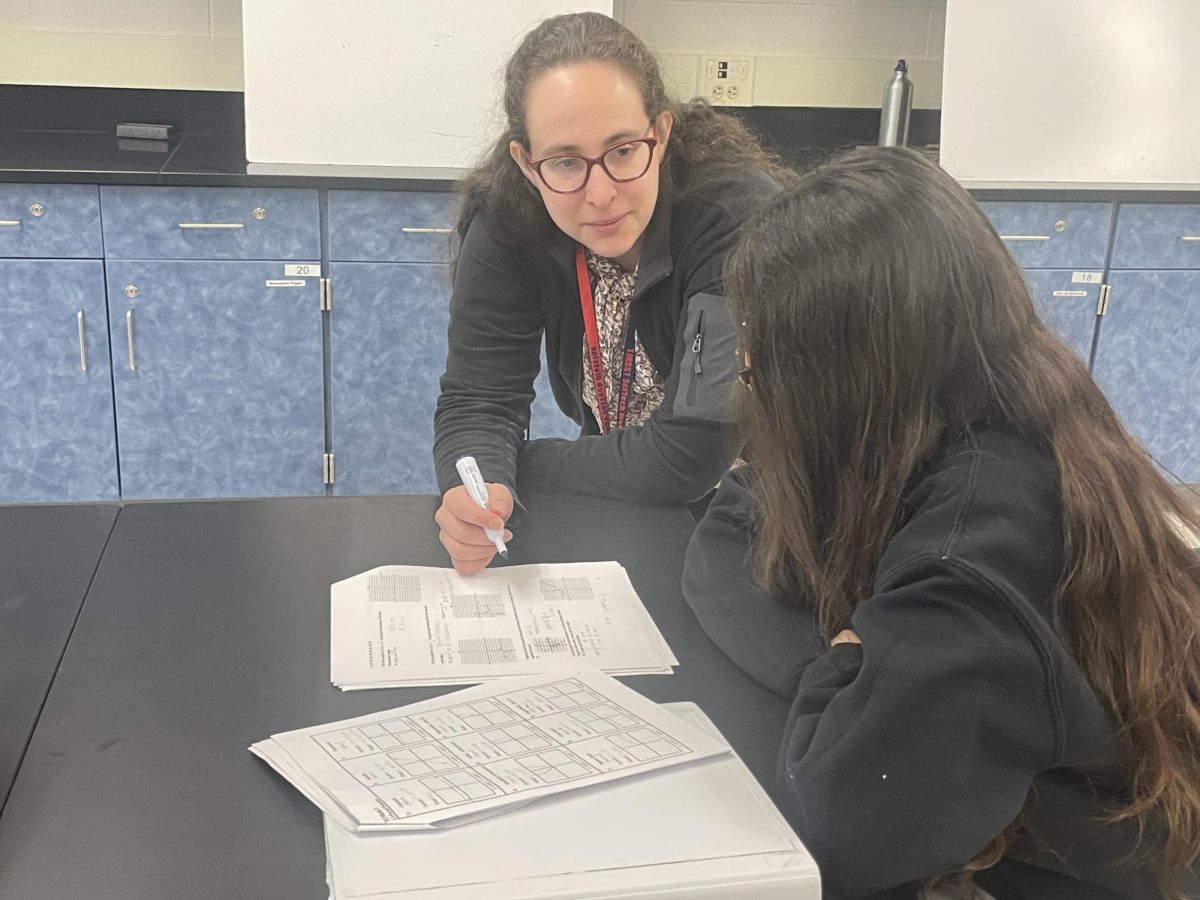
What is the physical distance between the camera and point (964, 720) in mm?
709

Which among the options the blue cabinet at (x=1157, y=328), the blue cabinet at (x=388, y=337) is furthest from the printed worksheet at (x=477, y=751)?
the blue cabinet at (x=1157, y=328)

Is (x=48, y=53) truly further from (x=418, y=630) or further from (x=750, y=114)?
(x=418, y=630)

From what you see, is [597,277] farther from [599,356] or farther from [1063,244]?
[1063,244]

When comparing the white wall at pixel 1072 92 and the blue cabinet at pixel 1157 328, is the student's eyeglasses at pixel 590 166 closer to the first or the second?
the white wall at pixel 1072 92

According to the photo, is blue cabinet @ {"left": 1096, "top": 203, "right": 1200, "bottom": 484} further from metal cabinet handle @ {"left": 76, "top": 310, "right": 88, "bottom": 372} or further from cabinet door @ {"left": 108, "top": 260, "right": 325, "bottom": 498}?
metal cabinet handle @ {"left": 76, "top": 310, "right": 88, "bottom": 372}

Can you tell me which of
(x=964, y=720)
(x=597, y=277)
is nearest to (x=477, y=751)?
(x=964, y=720)

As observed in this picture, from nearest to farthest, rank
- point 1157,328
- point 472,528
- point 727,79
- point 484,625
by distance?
1. point 484,625
2. point 472,528
3. point 1157,328
4. point 727,79

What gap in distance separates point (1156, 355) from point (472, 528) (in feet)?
7.96

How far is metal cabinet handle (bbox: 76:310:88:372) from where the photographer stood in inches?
101

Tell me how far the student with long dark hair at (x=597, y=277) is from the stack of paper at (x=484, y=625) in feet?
0.25

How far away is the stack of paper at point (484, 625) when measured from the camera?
980 mm

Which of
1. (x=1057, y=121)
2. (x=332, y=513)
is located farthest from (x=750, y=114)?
(x=332, y=513)

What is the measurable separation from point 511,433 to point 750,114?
198cm

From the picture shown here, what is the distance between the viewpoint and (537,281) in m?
1.58
